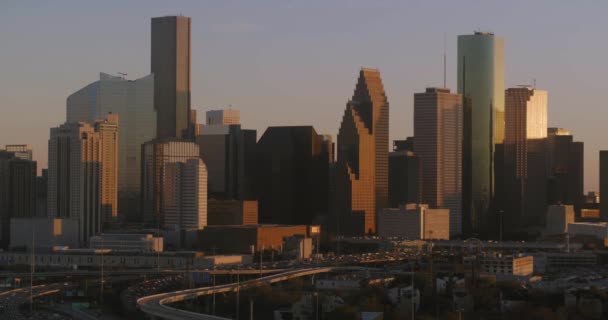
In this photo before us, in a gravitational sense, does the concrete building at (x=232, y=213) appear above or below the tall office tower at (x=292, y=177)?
below

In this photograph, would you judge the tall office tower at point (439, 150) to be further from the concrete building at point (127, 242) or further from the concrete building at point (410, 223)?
the concrete building at point (127, 242)

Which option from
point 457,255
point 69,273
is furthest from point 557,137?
point 69,273

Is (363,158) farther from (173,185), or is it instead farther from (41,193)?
(41,193)

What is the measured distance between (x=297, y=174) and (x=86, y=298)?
2386 inches

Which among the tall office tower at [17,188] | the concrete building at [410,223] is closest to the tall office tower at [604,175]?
the concrete building at [410,223]

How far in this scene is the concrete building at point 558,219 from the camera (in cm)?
12475

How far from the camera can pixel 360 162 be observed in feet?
387

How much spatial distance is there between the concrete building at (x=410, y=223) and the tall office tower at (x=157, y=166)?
56.6 ft

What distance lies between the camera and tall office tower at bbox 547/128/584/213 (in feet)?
473

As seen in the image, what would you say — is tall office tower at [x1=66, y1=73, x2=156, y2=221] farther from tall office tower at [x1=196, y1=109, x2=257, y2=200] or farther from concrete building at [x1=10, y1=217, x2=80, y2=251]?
concrete building at [x1=10, y1=217, x2=80, y2=251]

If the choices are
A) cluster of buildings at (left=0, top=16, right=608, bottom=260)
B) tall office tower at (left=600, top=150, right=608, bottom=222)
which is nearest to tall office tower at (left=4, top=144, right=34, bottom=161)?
cluster of buildings at (left=0, top=16, right=608, bottom=260)

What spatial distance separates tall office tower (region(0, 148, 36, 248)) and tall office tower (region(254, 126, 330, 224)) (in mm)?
21376

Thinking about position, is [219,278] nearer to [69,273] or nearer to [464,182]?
[69,273]

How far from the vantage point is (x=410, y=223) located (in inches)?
4562
